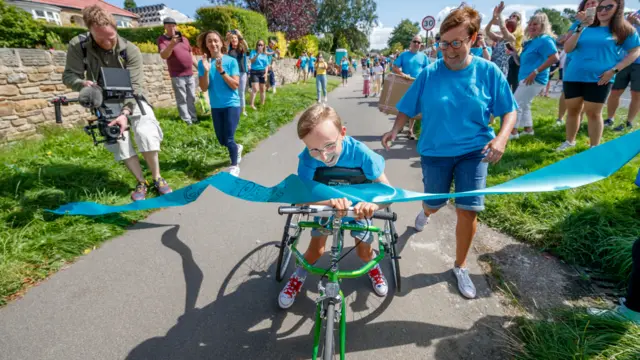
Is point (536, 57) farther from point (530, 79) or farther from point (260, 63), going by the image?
point (260, 63)

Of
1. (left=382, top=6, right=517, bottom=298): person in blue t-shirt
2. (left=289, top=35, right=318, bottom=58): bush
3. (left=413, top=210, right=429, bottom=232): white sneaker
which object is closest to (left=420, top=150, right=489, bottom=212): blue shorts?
(left=382, top=6, right=517, bottom=298): person in blue t-shirt

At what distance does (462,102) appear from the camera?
2.32 meters

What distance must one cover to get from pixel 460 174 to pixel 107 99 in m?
3.96

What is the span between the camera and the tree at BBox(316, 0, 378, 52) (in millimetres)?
58094

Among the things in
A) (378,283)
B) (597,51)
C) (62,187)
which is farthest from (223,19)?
(378,283)

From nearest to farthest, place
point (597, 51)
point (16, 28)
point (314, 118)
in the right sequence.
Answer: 1. point (314, 118)
2. point (597, 51)
3. point (16, 28)

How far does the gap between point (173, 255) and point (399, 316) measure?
2.28 m

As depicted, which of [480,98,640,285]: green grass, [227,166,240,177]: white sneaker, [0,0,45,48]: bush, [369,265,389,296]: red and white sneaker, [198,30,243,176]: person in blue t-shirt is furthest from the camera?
[0,0,45,48]: bush

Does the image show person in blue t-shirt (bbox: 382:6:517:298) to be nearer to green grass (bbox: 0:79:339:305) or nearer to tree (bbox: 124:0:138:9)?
green grass (bbox: 0:79:339:305)

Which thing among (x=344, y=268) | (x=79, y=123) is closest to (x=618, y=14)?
(x=344, y=268)

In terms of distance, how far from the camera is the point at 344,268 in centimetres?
293

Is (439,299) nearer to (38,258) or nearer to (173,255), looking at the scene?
(173,255)

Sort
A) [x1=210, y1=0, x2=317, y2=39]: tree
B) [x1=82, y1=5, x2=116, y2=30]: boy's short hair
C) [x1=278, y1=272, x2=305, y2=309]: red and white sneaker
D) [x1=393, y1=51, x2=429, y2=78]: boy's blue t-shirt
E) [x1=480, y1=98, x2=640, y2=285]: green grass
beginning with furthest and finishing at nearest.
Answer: [x1=210, y1=0, x2=317, y2=39]: tree → [x1=393, y1=51, x2=429, y2=78]: boy's blue t-shirt → [x1=82, y1=5, x2=116, y2=30]: boy's short hair → [x1=480, y1=98, x2=640, y2=285]: green grass → [x1=278, y1=272, x2=305, y2=309]: red and white sneaker

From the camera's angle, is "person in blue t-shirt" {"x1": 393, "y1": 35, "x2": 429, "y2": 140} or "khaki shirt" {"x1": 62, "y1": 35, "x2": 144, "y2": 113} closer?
"khaki shirt" {"x1": 62, "y1": 35, "x2": 144, "y2": 113}
